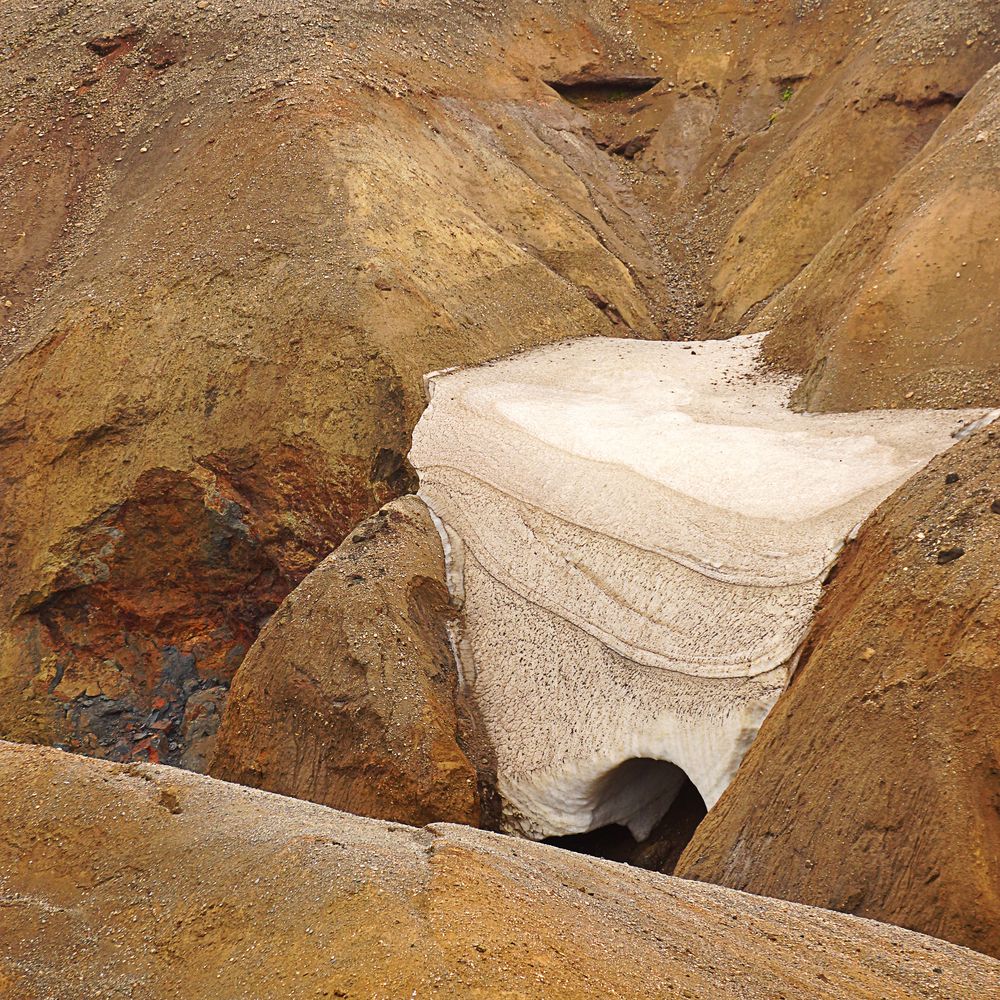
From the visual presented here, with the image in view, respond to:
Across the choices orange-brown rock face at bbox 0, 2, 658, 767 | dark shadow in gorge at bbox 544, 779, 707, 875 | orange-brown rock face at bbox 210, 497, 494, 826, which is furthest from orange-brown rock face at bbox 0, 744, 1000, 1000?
orange-brown rock face at bbox 0, 2, 658, 767

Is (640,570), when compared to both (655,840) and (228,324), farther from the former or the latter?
(228,324)

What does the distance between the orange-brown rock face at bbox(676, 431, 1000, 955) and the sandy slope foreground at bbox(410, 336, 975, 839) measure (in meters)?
0.78

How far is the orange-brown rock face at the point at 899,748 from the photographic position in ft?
23.2

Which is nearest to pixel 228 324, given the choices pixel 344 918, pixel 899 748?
pixel 899 748

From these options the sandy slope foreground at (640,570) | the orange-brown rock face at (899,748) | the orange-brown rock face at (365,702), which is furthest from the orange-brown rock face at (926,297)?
the orange-brown rock face at (365,702)

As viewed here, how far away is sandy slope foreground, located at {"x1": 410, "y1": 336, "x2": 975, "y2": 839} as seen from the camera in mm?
9672

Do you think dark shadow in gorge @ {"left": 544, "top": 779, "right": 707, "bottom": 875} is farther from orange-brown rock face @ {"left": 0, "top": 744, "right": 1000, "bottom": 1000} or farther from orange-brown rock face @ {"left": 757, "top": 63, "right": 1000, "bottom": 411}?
orange-brown rock face @ {"left": 757, "top": 63, "right": 1000, "bottom": 411}

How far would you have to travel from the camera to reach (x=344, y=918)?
207 inches

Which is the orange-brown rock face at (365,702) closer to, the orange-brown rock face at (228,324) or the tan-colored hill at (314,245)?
the tan-colored hill at (314,245)

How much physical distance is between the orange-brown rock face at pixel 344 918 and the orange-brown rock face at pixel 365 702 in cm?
388

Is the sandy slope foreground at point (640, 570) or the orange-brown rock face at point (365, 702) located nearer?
the sandy slope foreground at point (640, 570)

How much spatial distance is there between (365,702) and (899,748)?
4864mm

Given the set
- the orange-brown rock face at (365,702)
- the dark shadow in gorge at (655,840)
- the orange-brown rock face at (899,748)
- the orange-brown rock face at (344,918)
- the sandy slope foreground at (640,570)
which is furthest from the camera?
the orange-brown rock face at (365,702)

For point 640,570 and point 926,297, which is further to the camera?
point 926,297
